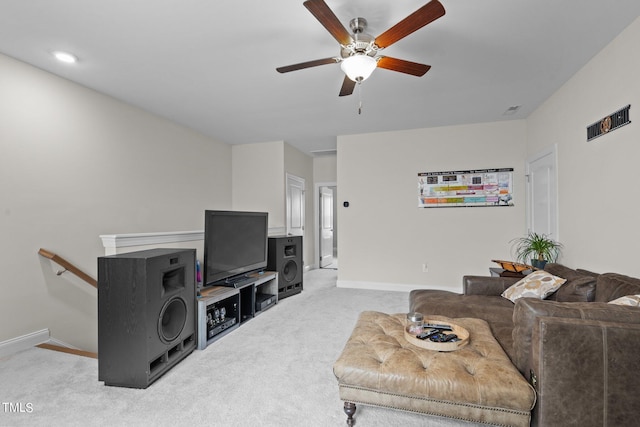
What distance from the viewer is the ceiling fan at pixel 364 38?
1626 millimetres

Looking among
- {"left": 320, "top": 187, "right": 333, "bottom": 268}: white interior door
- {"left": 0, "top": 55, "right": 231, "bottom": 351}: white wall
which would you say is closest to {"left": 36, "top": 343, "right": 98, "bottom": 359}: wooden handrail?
{"left": 0, "top": 55, "right": 231, "bottom": 351}: white wall

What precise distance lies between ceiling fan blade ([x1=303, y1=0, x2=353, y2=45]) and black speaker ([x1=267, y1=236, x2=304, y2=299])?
2963 mm

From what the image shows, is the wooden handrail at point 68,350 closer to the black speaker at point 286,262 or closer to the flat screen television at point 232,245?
the flat screen television at point 232,245

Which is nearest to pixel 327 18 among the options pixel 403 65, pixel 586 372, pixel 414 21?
pixel 414 21

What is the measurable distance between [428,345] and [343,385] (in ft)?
1.69

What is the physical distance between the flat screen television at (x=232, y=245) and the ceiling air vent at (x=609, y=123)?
137 inches

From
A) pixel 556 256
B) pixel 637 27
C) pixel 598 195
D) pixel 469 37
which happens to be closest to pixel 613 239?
pixel 598 195

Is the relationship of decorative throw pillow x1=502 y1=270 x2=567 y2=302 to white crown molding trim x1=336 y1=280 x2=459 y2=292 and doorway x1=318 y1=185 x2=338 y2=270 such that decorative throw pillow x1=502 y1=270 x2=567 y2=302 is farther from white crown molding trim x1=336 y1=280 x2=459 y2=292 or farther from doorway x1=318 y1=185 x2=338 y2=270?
doorway x1=318 y1=185 x2=338 y2=270

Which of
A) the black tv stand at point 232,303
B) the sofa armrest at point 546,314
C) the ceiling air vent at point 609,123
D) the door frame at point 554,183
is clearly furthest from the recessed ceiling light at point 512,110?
the black tv stand at point 232,303

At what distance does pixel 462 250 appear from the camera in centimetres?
463

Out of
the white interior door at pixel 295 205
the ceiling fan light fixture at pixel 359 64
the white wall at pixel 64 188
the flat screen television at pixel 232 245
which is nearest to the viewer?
the ceiling fan light fixture at pixel 359 64

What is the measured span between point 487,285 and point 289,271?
8.71 feet

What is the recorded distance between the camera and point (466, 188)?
4621 millimetres

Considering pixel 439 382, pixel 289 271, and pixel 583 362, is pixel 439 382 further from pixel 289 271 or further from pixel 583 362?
pixel 289 271
